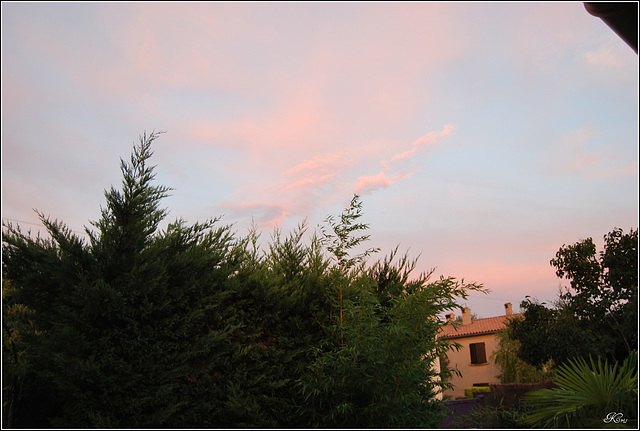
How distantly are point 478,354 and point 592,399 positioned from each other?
83.9ft

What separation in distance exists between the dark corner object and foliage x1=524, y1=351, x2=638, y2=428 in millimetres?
2203

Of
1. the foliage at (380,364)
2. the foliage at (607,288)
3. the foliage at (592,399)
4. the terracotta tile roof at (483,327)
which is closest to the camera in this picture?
the foliage at (592,399)

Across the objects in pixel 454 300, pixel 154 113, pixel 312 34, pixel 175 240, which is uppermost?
pixel 312 34

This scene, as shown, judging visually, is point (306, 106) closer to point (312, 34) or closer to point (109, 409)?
point (312, 34)

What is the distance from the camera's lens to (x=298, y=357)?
5078mm

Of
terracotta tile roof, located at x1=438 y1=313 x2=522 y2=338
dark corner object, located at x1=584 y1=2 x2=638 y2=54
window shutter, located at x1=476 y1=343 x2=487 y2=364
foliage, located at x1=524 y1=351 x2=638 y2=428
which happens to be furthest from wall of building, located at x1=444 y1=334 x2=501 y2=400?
dark corner object, located at x1=584 y1=2 x2=638 y2=54

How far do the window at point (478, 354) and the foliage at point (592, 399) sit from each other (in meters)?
25.2

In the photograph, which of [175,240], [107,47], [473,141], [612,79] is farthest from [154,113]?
[612,79]

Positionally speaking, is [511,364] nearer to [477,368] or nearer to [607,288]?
[477,368]

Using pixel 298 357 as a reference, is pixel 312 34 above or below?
above

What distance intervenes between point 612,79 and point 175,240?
4422 mm

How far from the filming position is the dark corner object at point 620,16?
6.56 ft

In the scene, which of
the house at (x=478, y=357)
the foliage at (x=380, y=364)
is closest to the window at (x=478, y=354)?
the house at (x=478, y=357)

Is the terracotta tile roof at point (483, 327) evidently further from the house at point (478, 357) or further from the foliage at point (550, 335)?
the foliage at point (550, 335)
